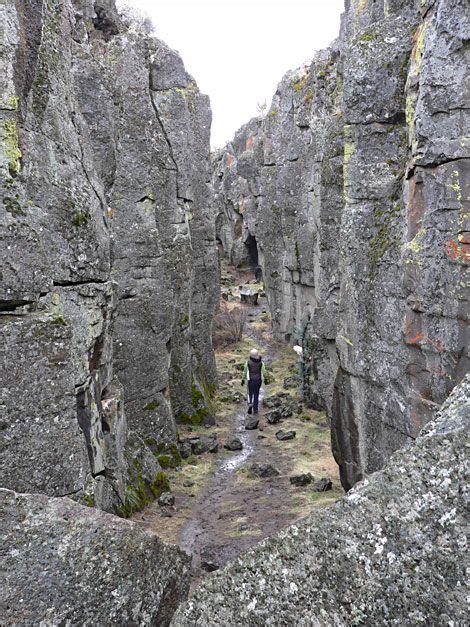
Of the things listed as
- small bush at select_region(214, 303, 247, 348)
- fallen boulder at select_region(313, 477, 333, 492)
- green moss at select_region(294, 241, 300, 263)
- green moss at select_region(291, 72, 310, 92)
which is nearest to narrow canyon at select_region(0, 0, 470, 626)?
fallen boulder at select_region(313, 477, 333, 492)

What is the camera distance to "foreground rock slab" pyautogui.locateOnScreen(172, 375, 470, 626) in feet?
7.49

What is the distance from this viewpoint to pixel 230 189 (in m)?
38.2

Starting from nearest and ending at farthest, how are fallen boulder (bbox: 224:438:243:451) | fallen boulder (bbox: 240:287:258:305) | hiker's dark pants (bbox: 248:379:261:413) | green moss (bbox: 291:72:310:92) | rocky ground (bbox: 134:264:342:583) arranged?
1. rocky ground (bbox: 134:264:342:583)
2. fallen boulder (bbox: 224:438:243:451)
3. hiker's dark pants (bbox: 248:379:261:413)
4. green moss (bbox: 291:72:310:92)
5. fallen boulder (bbox: 240:287:258:305)

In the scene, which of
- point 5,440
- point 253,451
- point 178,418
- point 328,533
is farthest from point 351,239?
point 178,418

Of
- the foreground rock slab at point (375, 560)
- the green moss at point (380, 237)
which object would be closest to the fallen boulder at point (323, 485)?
the green moss at point (380, 237)

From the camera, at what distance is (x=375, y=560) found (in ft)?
7.82

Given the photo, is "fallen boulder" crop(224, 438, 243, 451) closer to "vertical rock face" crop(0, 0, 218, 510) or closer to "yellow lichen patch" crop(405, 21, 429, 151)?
"vertical rock face" crop(0, 0, 218, 510)

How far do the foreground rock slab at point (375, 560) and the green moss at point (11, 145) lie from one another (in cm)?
298

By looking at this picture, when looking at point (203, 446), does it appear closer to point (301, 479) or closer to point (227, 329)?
point (301, 479)

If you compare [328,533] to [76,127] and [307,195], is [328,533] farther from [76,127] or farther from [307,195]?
[307,195]

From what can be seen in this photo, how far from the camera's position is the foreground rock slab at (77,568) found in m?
2.81

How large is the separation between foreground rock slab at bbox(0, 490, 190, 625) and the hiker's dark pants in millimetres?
12768

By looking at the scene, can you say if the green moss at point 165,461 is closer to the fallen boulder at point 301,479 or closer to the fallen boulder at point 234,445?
the fallen boulder at point 234,445

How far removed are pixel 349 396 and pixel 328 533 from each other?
620 cm
